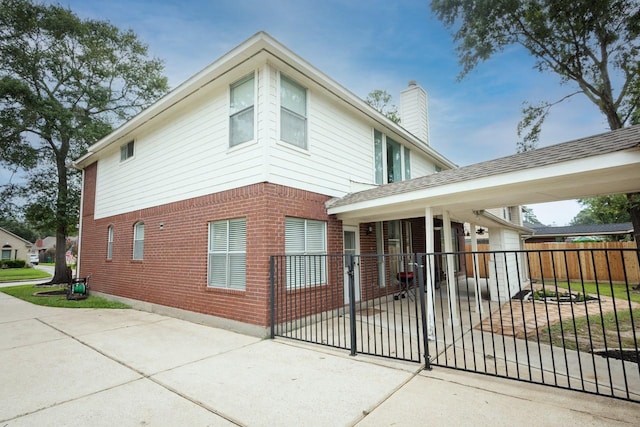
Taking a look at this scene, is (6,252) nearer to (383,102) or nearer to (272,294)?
(383,102)

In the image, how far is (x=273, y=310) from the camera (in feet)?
20.2

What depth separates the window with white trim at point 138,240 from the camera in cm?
1005

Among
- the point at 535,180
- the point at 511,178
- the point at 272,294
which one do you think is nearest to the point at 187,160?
the point at 272,294

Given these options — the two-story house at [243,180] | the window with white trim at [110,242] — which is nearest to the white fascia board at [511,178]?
the two-story house at [243,180]

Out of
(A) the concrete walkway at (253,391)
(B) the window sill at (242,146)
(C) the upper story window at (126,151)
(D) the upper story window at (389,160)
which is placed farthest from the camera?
(C) the upper story window at (126,151)

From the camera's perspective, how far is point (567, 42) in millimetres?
12438

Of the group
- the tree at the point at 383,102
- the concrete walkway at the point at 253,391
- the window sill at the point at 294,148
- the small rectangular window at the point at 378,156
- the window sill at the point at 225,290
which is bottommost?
the concrete walkway at the point at 253,391

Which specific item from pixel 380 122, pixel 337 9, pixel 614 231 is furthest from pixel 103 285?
→ pixel 614 231

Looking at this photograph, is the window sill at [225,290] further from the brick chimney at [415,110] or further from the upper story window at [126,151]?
the brick chimney at [415,110]

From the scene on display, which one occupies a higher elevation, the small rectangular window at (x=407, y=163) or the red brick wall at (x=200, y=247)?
the small rectangular window at (x=407, y=163)

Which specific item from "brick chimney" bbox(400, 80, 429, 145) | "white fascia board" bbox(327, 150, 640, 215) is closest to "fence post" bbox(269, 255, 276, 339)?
"white fascia board" bbox(327, 150, 640, 215)

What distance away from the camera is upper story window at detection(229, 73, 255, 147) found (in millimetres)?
6883

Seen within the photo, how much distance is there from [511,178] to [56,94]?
2262 cm

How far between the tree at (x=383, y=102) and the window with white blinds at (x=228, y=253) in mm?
17687
